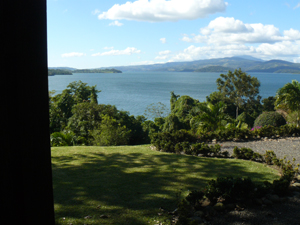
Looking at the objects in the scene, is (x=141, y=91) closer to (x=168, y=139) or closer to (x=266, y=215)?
(x=168, y=139)

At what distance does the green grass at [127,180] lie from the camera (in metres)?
3.63

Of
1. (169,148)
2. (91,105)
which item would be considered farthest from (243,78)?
(169,148)

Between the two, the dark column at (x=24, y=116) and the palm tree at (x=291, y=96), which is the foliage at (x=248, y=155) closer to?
the dark column at (x=24, y=116)

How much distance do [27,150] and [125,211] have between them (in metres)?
2.11

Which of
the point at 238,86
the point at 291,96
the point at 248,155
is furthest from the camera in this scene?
the point at 238,86

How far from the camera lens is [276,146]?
→ 866 cm

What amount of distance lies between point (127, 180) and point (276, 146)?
236 inches

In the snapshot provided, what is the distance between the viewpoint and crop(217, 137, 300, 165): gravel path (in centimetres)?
787

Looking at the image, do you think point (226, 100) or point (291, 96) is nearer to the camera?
point (291, 96)

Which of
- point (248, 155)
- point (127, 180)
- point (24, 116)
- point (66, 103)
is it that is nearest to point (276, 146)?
point (248, 155)

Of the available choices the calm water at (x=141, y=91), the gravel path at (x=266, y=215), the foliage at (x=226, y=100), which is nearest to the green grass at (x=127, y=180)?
the gravel path at (x=266, y=215)

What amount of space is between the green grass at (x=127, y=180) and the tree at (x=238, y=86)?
27889mm

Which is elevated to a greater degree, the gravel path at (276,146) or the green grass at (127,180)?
the green grass at (127,180)

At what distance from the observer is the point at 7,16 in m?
1.89
